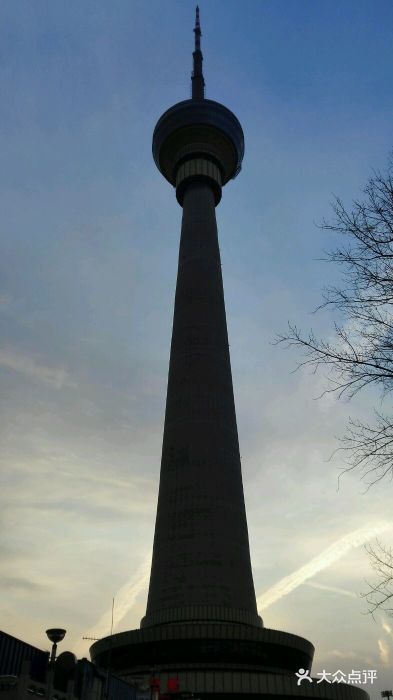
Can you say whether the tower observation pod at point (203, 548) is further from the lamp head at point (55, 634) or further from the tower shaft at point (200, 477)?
the lamp head at point (55, 634)

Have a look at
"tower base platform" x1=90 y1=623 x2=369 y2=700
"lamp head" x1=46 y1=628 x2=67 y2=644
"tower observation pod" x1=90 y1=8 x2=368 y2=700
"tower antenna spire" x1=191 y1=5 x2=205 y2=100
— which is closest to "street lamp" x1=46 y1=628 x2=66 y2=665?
"lamp head" x1=46 y1=628 x2=67 y2=644

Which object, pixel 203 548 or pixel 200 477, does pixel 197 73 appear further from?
pixel 203 548

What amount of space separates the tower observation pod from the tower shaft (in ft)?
0.25

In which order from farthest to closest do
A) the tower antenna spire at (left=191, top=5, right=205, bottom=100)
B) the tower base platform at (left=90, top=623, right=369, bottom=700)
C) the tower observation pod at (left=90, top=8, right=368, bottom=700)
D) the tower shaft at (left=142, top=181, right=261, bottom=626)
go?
the tower antenna spire at (left=191, top=5, right=205, bottom=100) < the tower shaft at (left=142, top=181, right=261, bottom=626) < the tower observation pod at (left=90, top=8, right=368, bottom=700) < the tower base platform at (left=90, top=623, right=369, bottom=700)

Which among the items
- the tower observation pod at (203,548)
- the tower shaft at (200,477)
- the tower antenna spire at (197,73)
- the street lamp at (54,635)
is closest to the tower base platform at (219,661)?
the tower observation pod at (203,548)

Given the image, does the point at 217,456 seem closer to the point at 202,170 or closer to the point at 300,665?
the point at 300,665

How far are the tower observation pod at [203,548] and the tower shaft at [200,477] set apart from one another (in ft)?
0.25

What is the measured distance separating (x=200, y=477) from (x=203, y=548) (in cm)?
523

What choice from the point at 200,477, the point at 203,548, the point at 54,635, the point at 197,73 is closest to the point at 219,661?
the point at 203,548

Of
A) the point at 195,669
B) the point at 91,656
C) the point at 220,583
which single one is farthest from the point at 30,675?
the point at 91,656

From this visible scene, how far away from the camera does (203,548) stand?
129ft

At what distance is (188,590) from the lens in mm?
38031

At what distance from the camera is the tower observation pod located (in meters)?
34.7

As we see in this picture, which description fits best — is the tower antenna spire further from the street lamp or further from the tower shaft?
the street lamp
